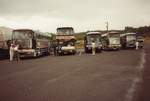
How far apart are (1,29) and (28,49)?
286 inches

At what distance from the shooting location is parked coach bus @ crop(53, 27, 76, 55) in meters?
39.0

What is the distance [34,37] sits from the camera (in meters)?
35.7

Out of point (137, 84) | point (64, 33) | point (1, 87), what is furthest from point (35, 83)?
point (64, 33)

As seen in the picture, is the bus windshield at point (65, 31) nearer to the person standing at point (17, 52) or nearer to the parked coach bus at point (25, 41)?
the parked coach bus at point (25, 41)

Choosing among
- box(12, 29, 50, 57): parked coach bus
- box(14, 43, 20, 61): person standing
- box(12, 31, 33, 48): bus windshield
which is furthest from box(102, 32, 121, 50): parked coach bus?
box(14, 43, 20, 61): person standing

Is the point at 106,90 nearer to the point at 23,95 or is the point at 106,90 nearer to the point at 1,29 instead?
the point at 23,95

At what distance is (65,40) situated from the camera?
127 feet

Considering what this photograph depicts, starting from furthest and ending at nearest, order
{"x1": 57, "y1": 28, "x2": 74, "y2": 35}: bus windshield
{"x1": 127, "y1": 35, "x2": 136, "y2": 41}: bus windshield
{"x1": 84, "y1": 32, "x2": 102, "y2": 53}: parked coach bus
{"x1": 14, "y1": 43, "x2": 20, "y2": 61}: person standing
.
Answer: {"x1": 127, "y1": 35, "x2": 136, "y2": 41}: bus windshield → {"x1": 84, "y1": 32, "x2": 102, "y2": 53}: parked coach bus → {"x1": 57, "y1": 28, "x2": 74, "y2": 35}: bus windshield → {"x1": 14, "y1": 43, "x2": 20, "y2": 61}: person standing

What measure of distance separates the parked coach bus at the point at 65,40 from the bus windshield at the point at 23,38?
503 cm

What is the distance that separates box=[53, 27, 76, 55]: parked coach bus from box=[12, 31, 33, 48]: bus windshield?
5033mm

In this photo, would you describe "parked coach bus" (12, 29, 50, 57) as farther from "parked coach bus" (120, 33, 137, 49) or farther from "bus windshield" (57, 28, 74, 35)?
"parked coach bus" (120, 33, 137, 49)

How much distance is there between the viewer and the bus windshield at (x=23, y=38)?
114 feet

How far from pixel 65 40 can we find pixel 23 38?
5876 mm

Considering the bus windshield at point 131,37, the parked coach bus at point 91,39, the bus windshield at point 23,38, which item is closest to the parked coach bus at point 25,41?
the bus windshield at point 23,38
